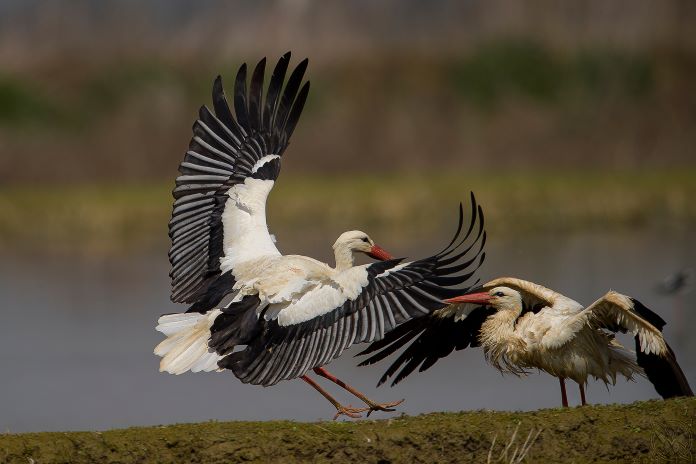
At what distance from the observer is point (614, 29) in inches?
1044

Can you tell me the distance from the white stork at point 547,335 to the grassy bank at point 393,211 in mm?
8908

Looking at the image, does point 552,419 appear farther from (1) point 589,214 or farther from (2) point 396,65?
(2) point 396,65

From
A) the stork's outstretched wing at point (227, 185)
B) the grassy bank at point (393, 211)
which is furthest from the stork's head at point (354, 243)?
the grassy bank at point (393, 211)

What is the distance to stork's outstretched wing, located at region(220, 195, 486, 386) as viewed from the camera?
7.08 meters

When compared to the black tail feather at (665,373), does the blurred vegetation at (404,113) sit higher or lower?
higher

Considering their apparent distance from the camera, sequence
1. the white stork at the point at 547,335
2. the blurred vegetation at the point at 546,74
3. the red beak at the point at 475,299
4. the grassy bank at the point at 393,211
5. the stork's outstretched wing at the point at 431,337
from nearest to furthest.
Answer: the white stork at the point at 547,335 < the red beak at the point at 475,299 < the stork's outstretched wing at the point at 431,337 < the grassy bank at the point at 393,211 < the blurred vegetation at the point at 546,74

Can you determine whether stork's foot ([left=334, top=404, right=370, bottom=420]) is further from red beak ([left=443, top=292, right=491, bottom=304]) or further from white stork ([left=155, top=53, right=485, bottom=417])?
red beak ([left=443, top=292, right=491, bottom=304])

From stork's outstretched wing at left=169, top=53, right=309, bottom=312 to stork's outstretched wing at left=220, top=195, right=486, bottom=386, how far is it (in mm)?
826

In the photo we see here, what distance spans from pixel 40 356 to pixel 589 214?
8744 mm

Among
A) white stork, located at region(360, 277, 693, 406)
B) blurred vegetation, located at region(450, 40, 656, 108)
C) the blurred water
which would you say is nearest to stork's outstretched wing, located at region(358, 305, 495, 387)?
white stork, located at region(360, 277, 693, 406)

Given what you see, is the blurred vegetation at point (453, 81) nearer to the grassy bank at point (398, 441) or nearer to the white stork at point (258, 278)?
the white stork at point (258, 278)

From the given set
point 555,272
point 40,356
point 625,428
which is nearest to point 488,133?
point 555,272

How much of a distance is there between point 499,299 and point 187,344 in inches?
73.0

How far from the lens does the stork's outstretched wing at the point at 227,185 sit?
8234 mm
